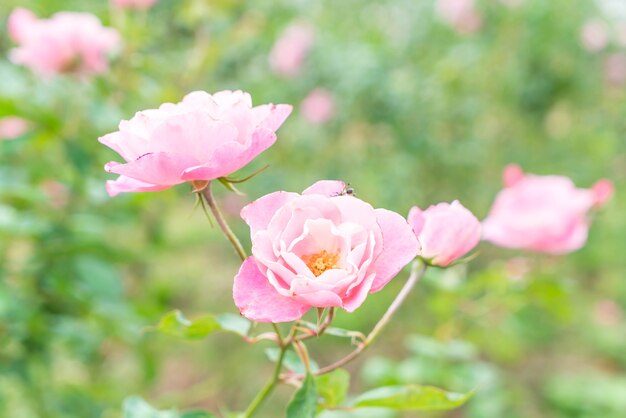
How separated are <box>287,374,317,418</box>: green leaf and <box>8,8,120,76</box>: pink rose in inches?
32.7

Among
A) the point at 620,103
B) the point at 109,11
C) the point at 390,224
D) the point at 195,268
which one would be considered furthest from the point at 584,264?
the point at 390,224

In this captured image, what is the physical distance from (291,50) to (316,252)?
84.3 inches

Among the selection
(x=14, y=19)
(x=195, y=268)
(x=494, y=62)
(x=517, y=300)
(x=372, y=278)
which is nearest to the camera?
(x=372, y=278)

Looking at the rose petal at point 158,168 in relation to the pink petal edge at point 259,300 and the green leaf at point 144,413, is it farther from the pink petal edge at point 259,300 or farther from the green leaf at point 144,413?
the green leaf at point 144,413

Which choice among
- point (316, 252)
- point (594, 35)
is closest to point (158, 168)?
point (316, 252)

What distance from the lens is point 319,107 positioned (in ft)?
8.73

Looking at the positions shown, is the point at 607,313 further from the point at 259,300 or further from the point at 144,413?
Answer: the point at 259,300

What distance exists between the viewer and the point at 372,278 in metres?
0.49

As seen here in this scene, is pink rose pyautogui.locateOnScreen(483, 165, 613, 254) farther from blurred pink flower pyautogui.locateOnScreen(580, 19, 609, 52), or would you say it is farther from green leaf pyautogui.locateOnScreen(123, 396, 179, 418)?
blurred pink flower pyautogui.locateOnScreen(580, 19, 609, 52)

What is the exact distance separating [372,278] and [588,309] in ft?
9.45

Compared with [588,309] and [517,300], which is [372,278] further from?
[588,309]

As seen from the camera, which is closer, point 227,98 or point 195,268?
point 227,98

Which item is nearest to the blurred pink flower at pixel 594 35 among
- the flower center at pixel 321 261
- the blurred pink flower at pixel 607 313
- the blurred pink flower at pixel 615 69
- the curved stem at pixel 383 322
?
the blurred pink flower at pixel 615 69

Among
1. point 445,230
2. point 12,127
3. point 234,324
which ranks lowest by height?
point 234,324
